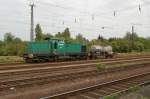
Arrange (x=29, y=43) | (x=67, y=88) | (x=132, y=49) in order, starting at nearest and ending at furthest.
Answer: (x=67, y=88) → (x=29, y=43) → (x=132, y=49)

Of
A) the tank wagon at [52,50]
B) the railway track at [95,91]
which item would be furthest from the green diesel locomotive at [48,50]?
the railway track at [95,91]

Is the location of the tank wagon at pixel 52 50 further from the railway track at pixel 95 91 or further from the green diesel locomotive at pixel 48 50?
the railway track at pixel 95 91

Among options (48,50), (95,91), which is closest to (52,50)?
(48,50)

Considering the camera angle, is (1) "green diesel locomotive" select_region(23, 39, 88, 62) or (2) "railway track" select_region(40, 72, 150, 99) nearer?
(2) "railway track" select_region(40, 72, 150, 99)

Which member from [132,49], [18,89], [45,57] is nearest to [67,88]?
[18,89]

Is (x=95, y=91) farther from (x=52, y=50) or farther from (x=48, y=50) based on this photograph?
(x=52, y=50)

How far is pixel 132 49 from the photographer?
7925cm

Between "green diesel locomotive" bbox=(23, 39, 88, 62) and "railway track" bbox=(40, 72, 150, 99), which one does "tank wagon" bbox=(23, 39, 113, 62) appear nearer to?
"green diesel locomotive" bbox=(23, 39, 88, 62)

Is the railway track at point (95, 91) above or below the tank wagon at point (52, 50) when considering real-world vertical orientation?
below

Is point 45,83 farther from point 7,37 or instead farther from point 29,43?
point 7,37

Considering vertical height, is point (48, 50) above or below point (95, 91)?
above

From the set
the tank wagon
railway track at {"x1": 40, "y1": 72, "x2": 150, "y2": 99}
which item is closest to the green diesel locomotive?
the tank wagon

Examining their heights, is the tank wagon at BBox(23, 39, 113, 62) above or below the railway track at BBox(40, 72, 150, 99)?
above

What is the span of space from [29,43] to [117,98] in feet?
72.6
